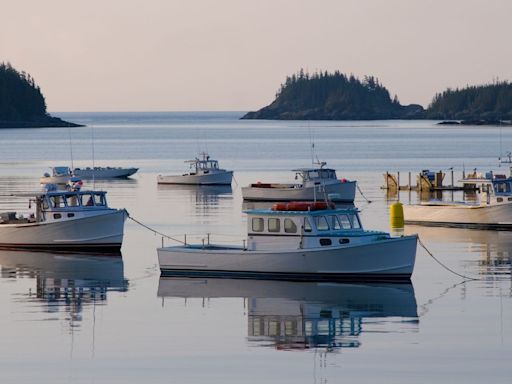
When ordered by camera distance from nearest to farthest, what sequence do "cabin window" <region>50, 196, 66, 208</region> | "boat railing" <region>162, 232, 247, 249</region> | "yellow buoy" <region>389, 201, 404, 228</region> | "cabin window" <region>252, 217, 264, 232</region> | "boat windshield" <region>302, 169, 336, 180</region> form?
"cabin window" <region>252, 217, 264, 232</region>, "cabin window" <region>50, 196, 66, 208</region>, "boat railing" <region>162, 232, 247, 249</region>, "yellow buoy" <region>389, 201, 404, 228</region>, "boat windshield" <region>302, 169, 336, 180</region>

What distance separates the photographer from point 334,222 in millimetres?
45938

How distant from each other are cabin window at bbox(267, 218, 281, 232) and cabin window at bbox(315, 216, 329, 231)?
48.8 inches

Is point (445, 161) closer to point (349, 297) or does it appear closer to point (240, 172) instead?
point (240, 172)

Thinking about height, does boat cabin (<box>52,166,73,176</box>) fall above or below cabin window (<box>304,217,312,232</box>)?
below

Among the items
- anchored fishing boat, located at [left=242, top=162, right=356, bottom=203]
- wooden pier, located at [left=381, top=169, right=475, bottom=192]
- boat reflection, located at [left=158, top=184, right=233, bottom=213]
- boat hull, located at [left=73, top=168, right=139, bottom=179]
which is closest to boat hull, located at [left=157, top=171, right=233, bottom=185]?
boat reflection, located at [left=158, top=184, right=233, bottom=213]

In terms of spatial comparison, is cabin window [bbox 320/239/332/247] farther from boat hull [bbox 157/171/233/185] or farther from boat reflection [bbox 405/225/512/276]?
boat hull [bbox 157/171/233/185]

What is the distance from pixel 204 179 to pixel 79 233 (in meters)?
51.5

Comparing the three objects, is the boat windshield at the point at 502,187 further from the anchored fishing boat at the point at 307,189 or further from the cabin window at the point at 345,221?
the anchored fishing boat at the point at 307,189

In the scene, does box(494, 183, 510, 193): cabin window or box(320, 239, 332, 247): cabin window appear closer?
box(320, 239, 332, 247): cabin window

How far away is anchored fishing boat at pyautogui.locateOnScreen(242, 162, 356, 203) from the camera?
85.6m

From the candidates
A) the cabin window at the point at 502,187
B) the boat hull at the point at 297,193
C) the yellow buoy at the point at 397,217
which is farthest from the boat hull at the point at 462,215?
the boat hull at the point at 297,193

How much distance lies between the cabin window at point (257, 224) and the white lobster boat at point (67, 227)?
10.9 metres

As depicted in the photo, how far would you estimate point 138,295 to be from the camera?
1756 inches

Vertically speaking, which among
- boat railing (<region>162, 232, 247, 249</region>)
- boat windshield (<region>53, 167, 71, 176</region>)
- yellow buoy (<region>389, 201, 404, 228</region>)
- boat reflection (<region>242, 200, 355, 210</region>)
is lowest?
boat reflection (<region>242, 200, 355, 210</region>)
